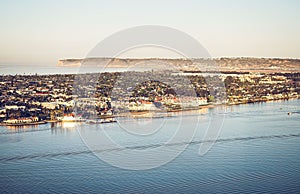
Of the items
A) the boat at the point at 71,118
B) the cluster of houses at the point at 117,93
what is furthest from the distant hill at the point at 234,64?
the boat at the point at 71,118

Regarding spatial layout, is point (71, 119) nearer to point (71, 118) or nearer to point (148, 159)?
point (71, 118)

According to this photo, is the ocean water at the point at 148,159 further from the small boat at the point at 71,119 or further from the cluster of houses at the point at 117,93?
the cluster of houses at the point at 117,93

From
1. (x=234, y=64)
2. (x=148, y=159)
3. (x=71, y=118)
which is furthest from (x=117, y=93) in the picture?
(x=234, y=64)

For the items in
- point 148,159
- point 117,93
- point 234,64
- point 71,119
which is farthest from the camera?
point 234,64

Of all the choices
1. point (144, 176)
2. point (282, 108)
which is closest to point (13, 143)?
point (144, 176)

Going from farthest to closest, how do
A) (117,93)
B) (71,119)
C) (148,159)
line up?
(117,93), (71,119), (148,159)

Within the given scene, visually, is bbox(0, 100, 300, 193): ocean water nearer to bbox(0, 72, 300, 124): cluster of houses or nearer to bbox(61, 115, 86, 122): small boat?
bbox(61, 115, 86, 122): small boat

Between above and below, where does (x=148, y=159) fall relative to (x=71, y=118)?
below

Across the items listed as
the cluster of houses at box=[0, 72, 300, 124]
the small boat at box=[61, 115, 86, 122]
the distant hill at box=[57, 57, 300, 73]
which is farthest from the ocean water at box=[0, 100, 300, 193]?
the distant hill at box=[57, 57, 300, 73]
